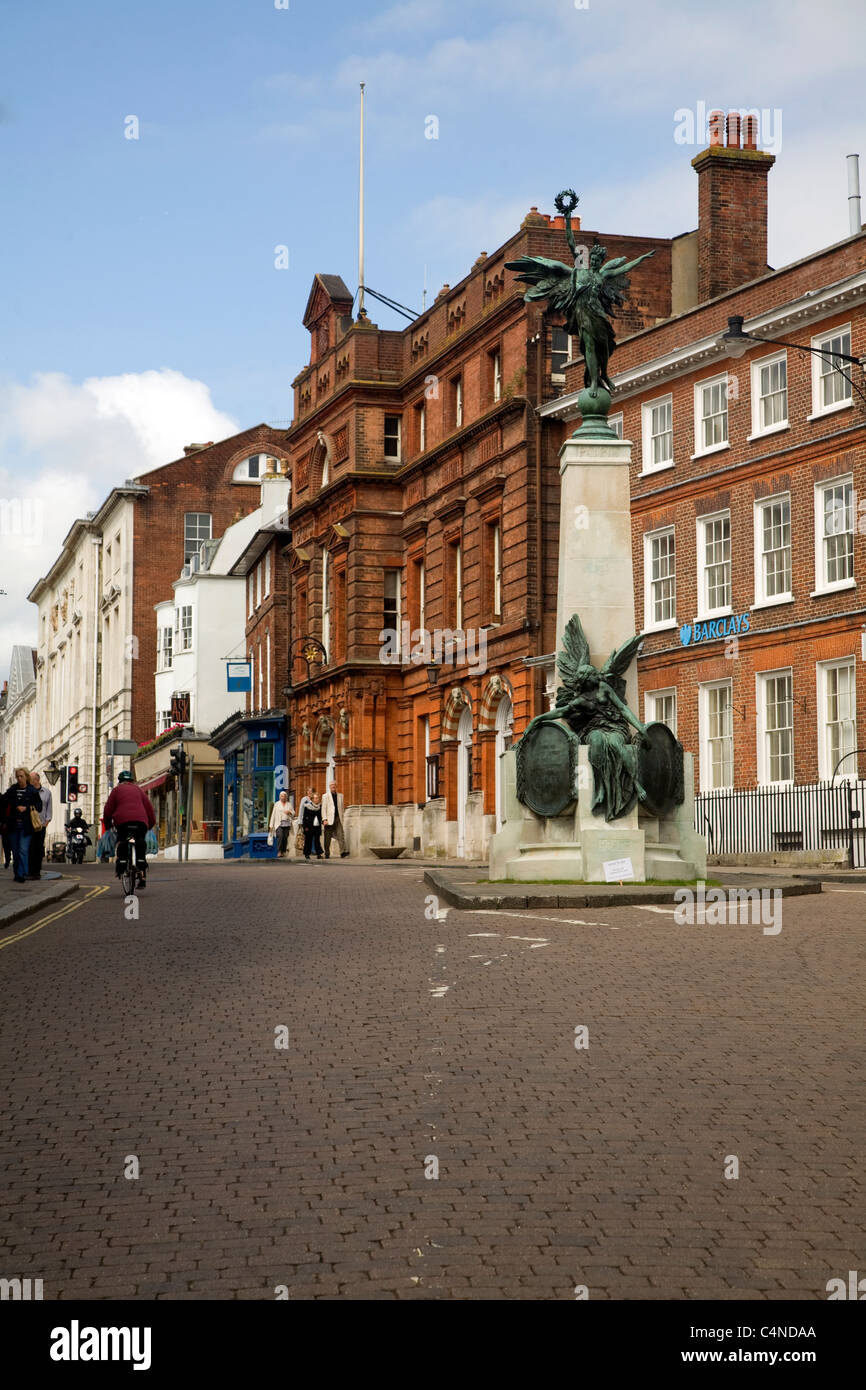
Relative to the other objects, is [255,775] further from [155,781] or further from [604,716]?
[604,716]

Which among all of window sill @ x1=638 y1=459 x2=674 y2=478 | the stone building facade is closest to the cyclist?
window sill @ x1=638 y1=459 x2=674 y2=478

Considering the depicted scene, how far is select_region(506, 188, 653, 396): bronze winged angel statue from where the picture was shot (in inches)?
933

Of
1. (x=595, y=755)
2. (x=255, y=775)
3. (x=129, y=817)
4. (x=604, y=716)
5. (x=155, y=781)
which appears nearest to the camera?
(x=595, y=755)

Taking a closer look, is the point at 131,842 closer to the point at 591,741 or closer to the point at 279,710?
the point at 591,741

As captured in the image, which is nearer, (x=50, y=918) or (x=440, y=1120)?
(x=440, y=1120)

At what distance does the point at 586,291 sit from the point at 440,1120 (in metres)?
17.3

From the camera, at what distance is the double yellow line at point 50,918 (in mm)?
17312

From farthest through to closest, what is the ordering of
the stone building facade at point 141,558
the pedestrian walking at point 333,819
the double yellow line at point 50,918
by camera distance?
1. the stone building facade at point 141,558
2. the pedestrian walking at point 333,819
3. the double yellow line at point 50,918

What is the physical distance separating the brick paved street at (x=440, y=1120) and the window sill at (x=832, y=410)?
20052 mm

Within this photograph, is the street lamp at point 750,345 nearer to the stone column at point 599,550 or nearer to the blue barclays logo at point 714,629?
the blue barclays logo at point 714,629

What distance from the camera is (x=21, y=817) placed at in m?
26.4

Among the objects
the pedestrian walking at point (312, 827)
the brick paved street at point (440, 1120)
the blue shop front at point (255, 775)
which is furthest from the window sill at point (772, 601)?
the blue shop front at point (255, 775)

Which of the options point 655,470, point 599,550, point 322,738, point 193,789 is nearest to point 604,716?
point 599,550

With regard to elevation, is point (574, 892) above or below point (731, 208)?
below
